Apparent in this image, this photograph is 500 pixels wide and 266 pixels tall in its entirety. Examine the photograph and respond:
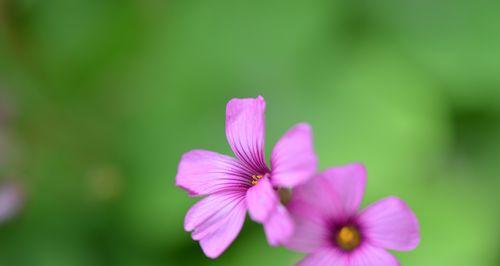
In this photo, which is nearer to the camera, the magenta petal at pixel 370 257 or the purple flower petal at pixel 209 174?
the magenta petal at pixel 370 257

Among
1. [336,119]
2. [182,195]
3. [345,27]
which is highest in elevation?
[345,27]

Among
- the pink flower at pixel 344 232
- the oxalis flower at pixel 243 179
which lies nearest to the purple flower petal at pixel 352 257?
the pink flower at pixel 344 232

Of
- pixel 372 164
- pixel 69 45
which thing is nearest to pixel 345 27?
pixel 372 164

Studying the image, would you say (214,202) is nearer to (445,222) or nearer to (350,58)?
(445,222)

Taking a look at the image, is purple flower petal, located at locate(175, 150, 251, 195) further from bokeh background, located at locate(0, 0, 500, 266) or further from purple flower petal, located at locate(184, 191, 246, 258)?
bokeh background, located at locate(0, 0, 500, 266)

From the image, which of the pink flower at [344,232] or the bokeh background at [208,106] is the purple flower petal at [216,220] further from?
the bokeh background at [208,106]

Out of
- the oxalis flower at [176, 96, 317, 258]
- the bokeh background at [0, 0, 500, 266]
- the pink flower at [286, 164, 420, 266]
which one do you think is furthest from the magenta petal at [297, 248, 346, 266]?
the bokeh background at [0, 0, 500, 266]
